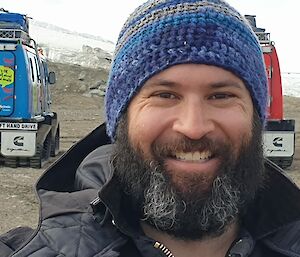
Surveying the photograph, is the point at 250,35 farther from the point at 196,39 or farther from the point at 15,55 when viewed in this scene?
the point at 15,55

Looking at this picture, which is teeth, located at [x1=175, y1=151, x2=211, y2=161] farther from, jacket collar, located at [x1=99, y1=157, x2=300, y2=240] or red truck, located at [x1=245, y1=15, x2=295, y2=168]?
red truck, located at [x1=245, y1=15, x2=295, y2=168]

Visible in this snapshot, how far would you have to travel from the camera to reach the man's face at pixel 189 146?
1946mm

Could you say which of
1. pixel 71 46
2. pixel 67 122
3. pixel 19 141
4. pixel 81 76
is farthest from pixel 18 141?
pixel 71 46

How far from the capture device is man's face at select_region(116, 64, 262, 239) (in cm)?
195

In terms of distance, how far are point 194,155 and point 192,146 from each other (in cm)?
3

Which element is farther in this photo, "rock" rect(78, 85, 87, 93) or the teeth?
"rock" rect(78, 85, 87, 93)

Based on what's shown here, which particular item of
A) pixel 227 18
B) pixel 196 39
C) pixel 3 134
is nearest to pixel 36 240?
pixel 196 39

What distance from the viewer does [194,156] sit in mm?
1957

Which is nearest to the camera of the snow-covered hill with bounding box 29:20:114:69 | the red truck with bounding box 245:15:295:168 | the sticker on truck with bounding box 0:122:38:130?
the sticker on truck with bounding box 0:122:38:130

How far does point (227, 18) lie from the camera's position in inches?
82.1

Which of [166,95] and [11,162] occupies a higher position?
[166,95]

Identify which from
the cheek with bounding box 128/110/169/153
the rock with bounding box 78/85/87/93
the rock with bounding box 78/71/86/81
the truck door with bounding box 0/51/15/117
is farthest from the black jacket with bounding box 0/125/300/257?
the rock with bounding box 78/71/86/81

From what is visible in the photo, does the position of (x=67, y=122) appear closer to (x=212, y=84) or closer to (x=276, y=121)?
(x=276, y=121)

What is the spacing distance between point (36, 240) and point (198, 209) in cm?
49
